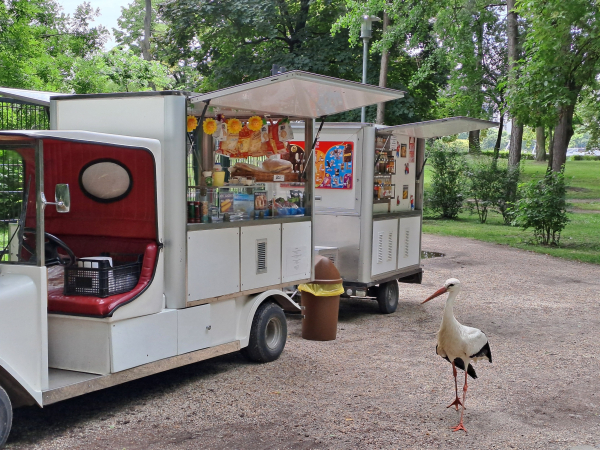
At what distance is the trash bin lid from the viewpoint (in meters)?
8.04

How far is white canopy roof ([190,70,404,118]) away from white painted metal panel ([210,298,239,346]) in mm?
1796

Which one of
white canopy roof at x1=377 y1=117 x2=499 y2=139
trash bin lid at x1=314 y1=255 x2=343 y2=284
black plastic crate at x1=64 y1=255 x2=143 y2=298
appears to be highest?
white canopy roof at x1=377 y1=117 x2=499 y2=139

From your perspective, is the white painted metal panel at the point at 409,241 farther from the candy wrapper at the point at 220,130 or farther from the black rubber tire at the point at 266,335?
the candy wrapper at the point at 220,130

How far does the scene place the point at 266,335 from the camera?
7098 mm

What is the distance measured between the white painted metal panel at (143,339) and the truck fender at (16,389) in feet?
2.30

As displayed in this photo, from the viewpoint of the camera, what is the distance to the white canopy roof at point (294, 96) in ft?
19.3

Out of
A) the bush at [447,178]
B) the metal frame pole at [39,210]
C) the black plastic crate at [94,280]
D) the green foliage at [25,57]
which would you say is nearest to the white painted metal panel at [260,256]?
the black plastic crate at [94,280]

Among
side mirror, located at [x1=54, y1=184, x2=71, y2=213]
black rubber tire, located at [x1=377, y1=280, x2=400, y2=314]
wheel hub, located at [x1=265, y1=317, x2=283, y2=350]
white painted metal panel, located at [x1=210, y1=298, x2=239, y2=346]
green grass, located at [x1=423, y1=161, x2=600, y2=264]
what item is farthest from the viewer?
green grass, located at [x1=423, y1=161, x2=600, y2=264]

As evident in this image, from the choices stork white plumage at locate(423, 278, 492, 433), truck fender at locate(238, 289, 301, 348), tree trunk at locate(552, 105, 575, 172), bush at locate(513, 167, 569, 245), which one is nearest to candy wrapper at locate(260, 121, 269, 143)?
truck fender at locate(238, 289, 301, 348)

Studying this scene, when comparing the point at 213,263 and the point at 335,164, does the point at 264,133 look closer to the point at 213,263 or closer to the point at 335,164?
the point at 213,263

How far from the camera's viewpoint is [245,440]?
4.89 metres

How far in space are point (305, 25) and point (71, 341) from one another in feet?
72.6

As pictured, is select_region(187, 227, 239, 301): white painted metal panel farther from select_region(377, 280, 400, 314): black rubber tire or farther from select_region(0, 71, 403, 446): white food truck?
select_region(377, 280, 400, 314): black rubber tire

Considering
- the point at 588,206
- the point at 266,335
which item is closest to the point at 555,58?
the point at 266,335
